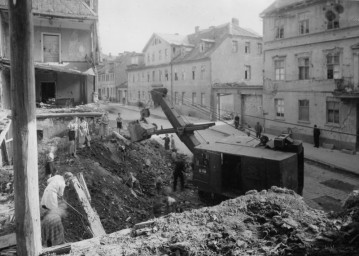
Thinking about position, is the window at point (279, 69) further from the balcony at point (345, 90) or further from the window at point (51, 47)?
the window at point (51, 47)

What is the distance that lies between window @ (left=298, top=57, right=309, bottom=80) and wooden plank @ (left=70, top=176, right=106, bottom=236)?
64.4 ft

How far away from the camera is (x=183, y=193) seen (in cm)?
1447

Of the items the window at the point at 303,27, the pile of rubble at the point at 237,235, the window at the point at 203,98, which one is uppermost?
the window at the point at 303,27

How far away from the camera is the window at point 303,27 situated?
23.9 m

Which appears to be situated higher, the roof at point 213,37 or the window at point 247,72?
the roof at point 213,37

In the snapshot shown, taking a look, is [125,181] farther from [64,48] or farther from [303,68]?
[303,68]

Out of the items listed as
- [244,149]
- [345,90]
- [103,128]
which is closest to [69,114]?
[103,128]

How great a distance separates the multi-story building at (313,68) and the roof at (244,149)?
8.42 m

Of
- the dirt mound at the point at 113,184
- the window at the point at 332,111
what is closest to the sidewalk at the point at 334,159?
the window at the point at 332,111

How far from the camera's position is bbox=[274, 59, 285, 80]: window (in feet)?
85.7

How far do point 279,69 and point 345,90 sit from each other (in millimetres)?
6700

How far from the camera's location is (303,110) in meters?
24.5

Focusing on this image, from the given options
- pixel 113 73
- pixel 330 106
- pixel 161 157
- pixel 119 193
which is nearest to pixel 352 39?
pixel 330 106

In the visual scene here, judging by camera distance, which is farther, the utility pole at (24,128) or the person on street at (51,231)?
the person on street at (51,231)
